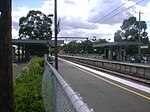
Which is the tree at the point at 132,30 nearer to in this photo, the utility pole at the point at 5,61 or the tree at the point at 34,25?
the tree at the point at 34,25

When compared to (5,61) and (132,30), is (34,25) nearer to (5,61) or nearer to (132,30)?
(132,30)

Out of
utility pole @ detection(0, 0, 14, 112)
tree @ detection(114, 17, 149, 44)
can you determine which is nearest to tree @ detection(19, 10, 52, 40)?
tree @ detection(114, 17, 149, 44)

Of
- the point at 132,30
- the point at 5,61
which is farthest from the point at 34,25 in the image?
the point at 5,61

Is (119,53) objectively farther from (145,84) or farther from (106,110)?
(106,110)

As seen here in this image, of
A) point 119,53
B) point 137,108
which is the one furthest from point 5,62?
point 119,53

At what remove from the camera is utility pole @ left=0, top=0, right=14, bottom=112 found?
5145 millimetres

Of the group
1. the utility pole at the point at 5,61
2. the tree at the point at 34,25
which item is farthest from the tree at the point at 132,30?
the utility pole at the point at 5,61

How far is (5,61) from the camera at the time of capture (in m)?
5.16

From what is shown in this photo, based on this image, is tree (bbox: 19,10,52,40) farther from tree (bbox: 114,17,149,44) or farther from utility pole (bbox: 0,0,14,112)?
utility pole (bbox: 0,0,14,112)

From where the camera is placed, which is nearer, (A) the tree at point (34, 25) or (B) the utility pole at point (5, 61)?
(B) the utility pole at point (5, 61)

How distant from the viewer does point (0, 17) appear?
5215 millimetres

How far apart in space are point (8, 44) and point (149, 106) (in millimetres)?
9261

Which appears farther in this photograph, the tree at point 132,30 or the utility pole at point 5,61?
the tree at point 132,30

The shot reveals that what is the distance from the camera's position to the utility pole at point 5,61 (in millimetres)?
5145
